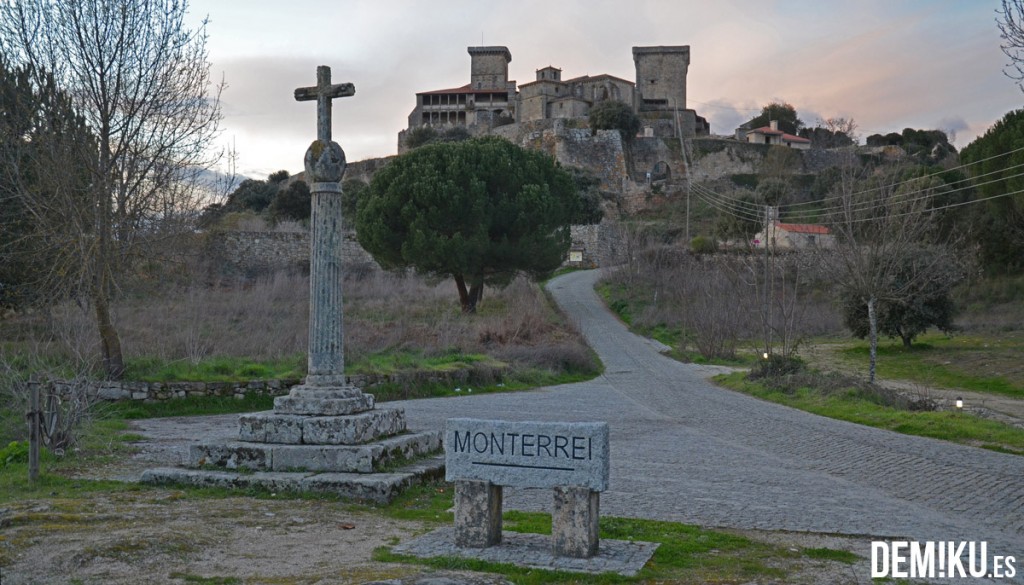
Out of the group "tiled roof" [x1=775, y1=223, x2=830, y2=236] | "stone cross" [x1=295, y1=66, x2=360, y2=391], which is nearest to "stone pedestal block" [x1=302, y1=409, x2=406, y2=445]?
"stone cross" [x1=295, y1=66, x2=360, y2=391]

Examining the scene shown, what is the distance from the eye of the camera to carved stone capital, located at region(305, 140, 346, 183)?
30.6 ft

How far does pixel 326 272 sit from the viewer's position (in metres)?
9.23

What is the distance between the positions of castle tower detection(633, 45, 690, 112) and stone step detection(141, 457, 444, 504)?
Result: 81.8 metres

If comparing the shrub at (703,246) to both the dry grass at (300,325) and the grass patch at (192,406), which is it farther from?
the grass patch at (192,406)

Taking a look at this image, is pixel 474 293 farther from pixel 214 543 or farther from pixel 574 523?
pixel 574 523

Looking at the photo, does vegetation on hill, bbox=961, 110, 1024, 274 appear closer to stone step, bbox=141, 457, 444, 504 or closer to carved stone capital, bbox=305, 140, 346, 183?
carved stone capital, bbox=305, 140, 346, 183

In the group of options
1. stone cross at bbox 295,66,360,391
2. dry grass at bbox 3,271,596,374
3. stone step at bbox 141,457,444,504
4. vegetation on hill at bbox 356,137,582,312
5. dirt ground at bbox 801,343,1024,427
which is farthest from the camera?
vegetation on hill at bbox 356,137,582,312

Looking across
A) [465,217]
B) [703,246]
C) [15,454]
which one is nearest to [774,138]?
[703,246]

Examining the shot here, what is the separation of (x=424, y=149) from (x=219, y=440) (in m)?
23.3

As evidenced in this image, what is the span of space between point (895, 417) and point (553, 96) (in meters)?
71.1

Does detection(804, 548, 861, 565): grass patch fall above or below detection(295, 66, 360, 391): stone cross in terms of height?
below

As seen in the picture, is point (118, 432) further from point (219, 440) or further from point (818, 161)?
point (818, 161)

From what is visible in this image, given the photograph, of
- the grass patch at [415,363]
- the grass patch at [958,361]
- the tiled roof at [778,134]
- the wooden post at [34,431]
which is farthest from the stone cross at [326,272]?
the tiled roof at [778,134]

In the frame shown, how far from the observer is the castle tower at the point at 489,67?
3563 inches
